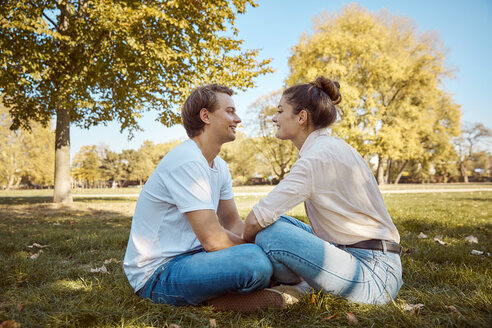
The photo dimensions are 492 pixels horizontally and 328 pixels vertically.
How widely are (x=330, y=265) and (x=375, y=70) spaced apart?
2425cm

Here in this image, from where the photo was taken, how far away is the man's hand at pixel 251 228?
232 cm

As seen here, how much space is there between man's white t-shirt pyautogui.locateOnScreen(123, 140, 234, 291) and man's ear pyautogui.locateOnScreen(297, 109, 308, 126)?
89cm

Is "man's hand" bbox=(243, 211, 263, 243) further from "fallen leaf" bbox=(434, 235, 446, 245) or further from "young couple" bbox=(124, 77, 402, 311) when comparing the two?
"fallen leaf" bbox=(434, 235, 446, 245)

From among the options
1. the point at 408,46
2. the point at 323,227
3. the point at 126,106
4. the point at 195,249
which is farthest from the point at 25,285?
the point at 408,46

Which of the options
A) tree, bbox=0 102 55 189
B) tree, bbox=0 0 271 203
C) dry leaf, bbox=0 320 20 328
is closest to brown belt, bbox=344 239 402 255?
dry leaf, bbox=0 320 20 328

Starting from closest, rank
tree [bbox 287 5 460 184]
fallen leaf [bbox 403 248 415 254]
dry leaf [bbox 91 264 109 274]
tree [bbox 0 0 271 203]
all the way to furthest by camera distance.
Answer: dry leaf [bbox 91 264 109 274] < fallen leaf [bbox 403 248 415 254] < tree [bbox 0 0 271 203] < tree [bbox 287 5 460 184]

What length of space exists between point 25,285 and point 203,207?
224cm

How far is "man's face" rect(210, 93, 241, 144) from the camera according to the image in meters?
2.76

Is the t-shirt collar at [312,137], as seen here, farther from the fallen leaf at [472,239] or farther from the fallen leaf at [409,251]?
the fallen leaf at [472,239]

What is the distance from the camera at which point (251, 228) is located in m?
2.37

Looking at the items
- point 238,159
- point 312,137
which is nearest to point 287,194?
point 312,137

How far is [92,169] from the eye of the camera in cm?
6178

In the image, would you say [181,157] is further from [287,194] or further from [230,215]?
[230,215]

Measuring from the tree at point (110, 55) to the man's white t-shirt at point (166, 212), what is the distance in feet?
26.1
